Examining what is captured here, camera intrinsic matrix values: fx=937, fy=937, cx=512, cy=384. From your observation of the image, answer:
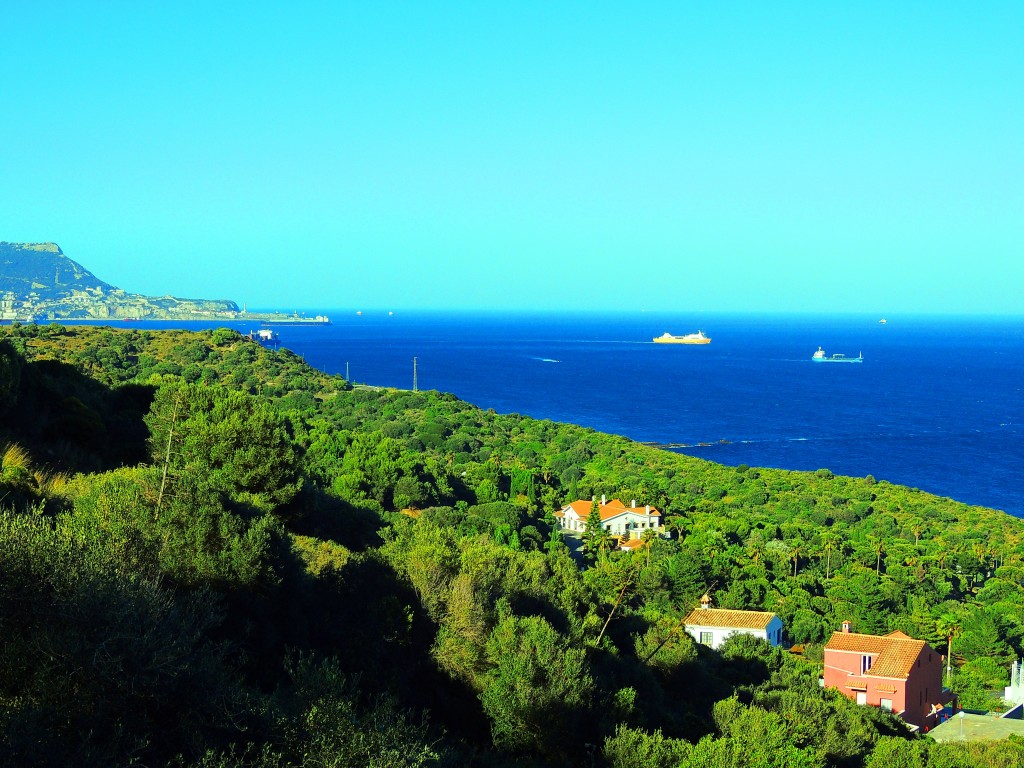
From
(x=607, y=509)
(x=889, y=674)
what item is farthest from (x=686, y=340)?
(x=889, y=674)

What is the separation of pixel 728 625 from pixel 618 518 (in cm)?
1039

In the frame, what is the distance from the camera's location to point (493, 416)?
49.1 metres

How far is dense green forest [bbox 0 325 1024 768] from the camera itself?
518 cm

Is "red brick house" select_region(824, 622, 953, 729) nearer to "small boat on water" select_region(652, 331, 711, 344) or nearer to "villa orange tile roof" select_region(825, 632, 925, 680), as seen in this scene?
"villa orange tile roof" select_region(825, 632, 925, 680)

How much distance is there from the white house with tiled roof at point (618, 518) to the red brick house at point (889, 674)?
34.5 feet

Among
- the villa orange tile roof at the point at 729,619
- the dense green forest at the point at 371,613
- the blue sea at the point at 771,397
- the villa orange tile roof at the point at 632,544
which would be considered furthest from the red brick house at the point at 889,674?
the blue sea at the point at 771,397

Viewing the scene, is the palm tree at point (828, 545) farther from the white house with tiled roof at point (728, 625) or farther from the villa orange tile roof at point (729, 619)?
the villa orange tile roof at point (729, 619)

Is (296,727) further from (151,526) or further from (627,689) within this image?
(627,689)

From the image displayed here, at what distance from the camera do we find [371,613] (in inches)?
378

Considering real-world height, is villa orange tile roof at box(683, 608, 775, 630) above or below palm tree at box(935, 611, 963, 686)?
above

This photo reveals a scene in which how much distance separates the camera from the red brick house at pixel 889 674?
1641 centimetres

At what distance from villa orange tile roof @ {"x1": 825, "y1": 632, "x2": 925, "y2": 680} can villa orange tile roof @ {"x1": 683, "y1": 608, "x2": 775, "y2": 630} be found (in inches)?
60.0

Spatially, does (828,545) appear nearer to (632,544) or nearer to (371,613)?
(632,544)

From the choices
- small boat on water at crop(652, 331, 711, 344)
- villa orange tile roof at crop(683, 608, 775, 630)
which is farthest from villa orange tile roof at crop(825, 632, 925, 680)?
small boat on water at crop(652, 331, 711, 344)
